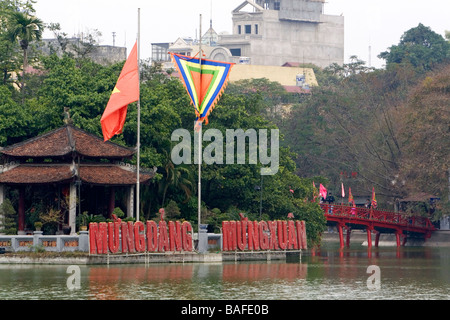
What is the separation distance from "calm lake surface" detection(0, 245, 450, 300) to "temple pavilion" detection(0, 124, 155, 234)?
24.1 feet

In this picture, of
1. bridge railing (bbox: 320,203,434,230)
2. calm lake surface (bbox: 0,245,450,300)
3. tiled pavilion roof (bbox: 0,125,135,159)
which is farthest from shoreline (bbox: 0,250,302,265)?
bridge railing (bbox: 320,203,434,230)

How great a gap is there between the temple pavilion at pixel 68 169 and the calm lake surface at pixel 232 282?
7347 mm

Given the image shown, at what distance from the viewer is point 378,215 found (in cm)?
8575

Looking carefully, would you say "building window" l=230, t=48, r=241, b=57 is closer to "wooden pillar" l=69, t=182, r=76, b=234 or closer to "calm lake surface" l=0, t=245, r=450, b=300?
"calm lake surface" l=0, t=245, r=450, b=300

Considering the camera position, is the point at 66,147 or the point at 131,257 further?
the point at 66,147

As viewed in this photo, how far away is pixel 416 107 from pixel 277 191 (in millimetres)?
18802

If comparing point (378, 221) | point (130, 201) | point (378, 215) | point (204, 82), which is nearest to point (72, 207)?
point (130, 201)

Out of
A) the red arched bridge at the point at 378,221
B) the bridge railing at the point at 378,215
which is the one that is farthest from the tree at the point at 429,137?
the red arched bridge at the point at 378,221

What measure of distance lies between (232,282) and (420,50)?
320 ft

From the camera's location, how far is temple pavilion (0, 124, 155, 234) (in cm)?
5994

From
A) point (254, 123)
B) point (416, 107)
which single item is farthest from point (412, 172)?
point (254, 123)

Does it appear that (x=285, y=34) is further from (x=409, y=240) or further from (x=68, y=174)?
(x=68, y=174)

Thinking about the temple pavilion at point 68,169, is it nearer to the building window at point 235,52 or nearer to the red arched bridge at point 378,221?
the red arched bridge at point 378,221

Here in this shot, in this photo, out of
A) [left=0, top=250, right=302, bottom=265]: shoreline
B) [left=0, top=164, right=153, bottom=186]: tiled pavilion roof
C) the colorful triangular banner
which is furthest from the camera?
[left=0, top=164, right=153, bottom=186]: tiled pavilion roof
